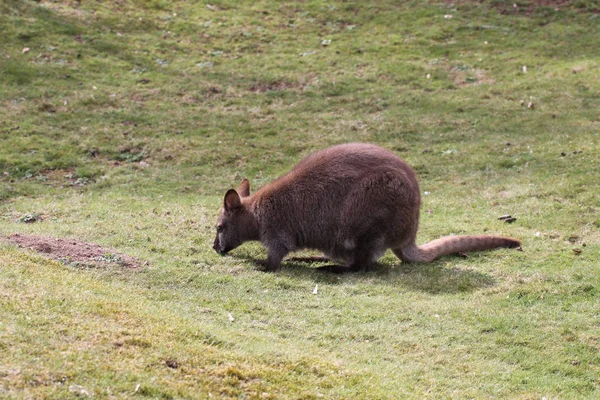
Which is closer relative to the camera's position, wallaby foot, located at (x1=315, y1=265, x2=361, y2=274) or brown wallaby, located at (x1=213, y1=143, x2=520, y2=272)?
brown wallaby, located at (x1=213, y1=143, x2=520, y2=272)

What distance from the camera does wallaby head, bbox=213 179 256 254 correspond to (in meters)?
9.50

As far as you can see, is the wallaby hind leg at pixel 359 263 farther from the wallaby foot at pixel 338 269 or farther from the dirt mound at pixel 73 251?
the dirt mound at pixel 73 251

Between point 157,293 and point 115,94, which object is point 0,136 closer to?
point 115,94

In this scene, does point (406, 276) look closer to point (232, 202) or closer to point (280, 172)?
point (232, 202)

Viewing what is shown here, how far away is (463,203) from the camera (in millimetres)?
11711

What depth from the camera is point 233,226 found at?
950 cm

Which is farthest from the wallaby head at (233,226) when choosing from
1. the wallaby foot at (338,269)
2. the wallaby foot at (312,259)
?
the wallaby foot at (338,269)

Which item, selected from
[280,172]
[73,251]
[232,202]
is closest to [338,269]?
[232,202]

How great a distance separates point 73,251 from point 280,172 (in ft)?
17.5

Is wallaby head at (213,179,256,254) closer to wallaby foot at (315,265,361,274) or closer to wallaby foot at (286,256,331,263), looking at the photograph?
wallaby foot at (286,256,331,263)

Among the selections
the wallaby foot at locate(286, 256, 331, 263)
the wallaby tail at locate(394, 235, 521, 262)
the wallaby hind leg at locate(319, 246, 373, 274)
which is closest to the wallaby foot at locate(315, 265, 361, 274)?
the wallaby hind leg at locate(319, 246, 373, 274)

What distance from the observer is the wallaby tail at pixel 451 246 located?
30.8ft

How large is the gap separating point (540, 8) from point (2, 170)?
14693 mm

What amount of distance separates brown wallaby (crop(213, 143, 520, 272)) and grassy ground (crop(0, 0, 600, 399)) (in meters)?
0.26
